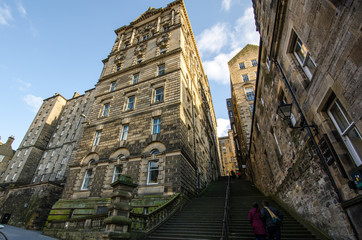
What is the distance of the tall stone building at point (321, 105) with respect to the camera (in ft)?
12.8

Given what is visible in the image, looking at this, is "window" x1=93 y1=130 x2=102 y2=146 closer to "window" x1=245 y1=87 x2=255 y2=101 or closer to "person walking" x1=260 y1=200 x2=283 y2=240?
"person walking" x1=260 y1=200 x2=283 y2=240

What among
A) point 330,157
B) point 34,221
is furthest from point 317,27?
point 34,221

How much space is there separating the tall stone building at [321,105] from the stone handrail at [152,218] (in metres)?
6.00

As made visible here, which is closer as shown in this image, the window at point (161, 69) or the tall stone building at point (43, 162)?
the window at point (161, 69)

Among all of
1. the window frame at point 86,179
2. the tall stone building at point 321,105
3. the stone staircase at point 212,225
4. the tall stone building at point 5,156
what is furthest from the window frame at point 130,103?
the tall stone building at point 5,156

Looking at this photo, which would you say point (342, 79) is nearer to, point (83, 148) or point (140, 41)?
point (83, 148)

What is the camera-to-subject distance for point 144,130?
14859 mm

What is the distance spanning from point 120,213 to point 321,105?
26.5ft

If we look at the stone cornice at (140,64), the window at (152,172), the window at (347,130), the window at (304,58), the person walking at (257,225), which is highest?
the stone cornice at (140,64)

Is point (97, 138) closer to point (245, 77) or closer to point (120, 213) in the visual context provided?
point (120, 213)

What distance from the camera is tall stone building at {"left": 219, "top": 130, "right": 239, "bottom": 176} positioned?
5791 centimetres

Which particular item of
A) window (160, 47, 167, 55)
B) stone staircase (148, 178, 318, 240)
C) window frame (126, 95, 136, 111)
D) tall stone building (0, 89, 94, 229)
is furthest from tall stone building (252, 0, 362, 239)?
tall stone building (0, 89, 94, 229)

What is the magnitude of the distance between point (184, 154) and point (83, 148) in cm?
1043

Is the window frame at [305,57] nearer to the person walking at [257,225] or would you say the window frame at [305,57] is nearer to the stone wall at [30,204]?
the person walking at [257,225]
